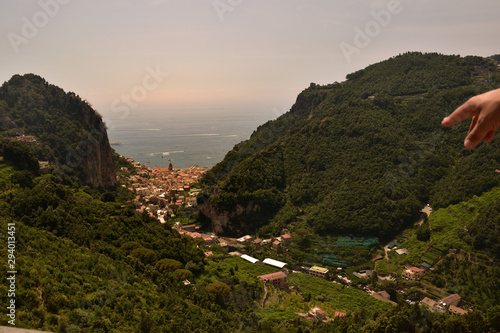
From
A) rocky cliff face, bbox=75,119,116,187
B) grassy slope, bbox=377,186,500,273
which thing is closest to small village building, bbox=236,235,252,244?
grassy slope, bbox=377,186,500,273

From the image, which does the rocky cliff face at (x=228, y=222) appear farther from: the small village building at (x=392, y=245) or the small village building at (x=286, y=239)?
the small village building at (x=392, y=245)

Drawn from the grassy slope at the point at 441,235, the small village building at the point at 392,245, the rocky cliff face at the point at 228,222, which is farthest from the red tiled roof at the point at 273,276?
the small village building at the point at 392,245

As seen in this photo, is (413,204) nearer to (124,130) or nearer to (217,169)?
(217,169)

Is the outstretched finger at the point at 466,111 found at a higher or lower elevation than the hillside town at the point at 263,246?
higher

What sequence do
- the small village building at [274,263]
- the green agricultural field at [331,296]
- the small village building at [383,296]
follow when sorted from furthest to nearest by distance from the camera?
1. the small village building at [274,263]
2. the small village building at [383,296]
3. the green agricultural field at [331,296]

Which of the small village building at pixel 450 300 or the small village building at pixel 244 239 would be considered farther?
the small village building at pixel 244 239

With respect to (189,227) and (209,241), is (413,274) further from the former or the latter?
(189,227)

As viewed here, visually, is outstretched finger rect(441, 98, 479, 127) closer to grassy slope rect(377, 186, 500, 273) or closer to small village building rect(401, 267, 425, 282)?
small village building rect(401, 267, 425, 282)

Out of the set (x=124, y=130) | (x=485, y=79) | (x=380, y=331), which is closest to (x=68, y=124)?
(x=380, y=331)
